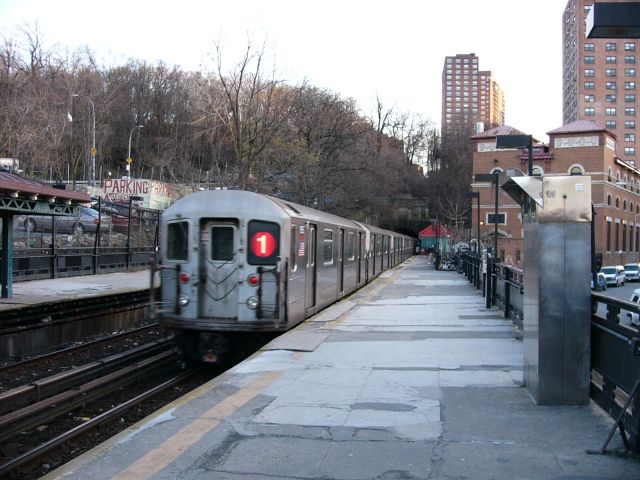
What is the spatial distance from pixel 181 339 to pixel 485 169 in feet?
213

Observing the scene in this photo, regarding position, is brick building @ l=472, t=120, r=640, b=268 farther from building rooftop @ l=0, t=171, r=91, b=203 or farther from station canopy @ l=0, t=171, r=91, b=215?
building rooftop @ l=0, t=171, r=91, b=203

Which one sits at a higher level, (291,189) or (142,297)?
(291,189)

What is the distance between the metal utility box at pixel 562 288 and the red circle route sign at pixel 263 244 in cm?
499

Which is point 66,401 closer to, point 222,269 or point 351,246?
point 222,269

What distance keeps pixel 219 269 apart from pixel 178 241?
92 cm

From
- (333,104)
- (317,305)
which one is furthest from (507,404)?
(333,104)

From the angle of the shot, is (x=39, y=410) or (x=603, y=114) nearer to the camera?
(x=39, y=410)

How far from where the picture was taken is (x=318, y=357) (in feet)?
29.5

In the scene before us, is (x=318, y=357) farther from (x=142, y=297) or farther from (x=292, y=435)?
(x=142, y=297)

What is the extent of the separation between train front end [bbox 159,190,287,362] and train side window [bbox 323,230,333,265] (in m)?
4.14

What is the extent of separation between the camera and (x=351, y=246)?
64.0ft

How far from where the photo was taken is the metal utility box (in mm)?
6039

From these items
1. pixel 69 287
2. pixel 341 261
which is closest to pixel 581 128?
pixel 341 261

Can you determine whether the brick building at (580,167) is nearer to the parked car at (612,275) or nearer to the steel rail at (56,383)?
the parked car at (612,275)
